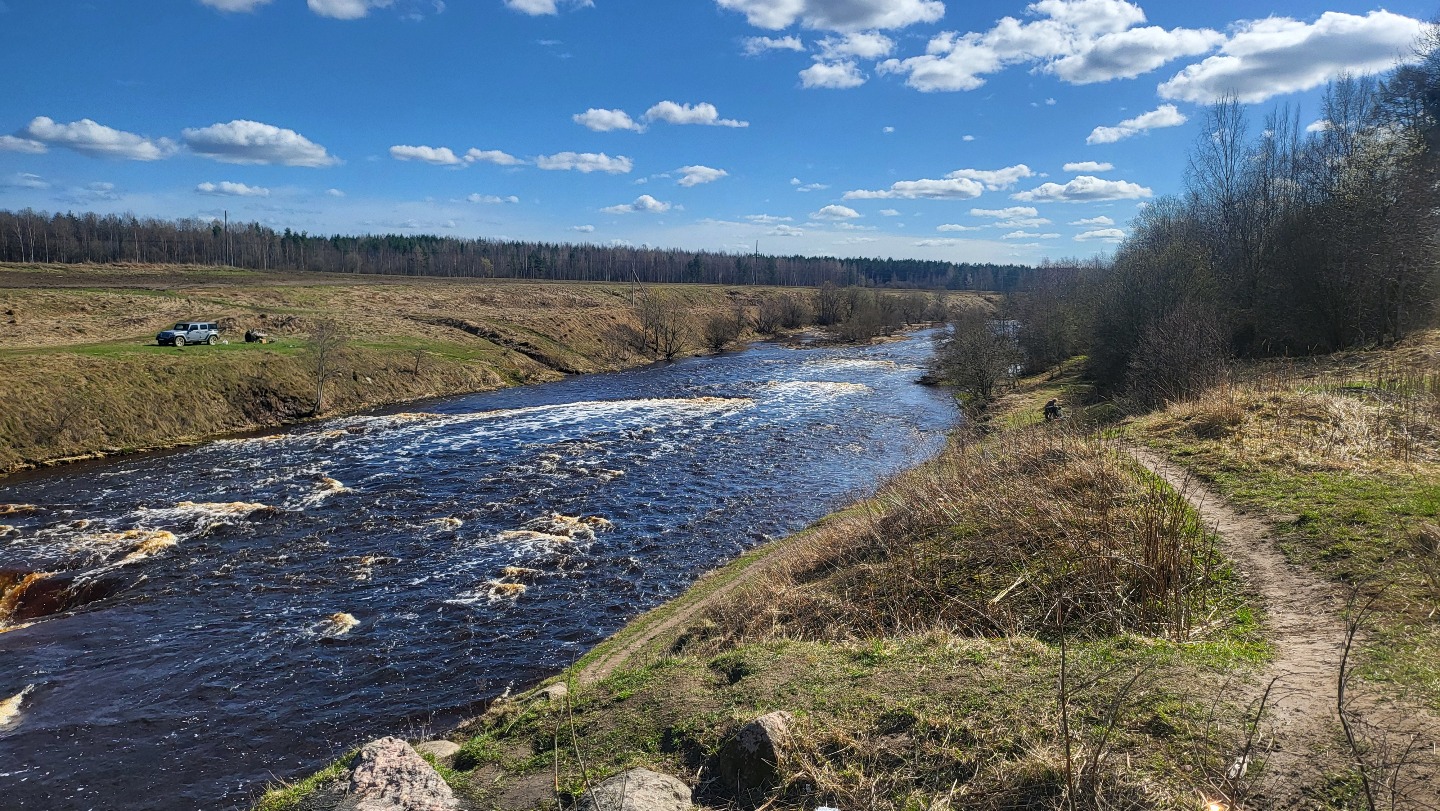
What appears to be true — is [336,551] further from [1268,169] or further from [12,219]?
[12,219]

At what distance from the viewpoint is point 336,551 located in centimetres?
1920

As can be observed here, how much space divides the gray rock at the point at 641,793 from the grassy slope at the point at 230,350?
32.0 meters

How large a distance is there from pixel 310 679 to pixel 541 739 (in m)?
8.00

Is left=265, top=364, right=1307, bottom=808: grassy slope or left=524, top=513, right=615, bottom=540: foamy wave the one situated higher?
left=265, top=364, right=1307, bottom=808: grassy slope

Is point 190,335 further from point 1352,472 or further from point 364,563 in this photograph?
point 1352,472

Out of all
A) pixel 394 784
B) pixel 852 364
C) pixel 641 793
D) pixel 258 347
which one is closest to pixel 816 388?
pixel 852 364

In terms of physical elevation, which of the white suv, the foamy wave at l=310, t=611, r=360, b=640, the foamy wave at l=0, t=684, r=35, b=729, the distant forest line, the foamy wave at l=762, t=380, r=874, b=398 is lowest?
the foamy wave at l=0, t=684, r=35, b=729

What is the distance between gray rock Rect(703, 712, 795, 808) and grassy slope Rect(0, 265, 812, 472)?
32597mm

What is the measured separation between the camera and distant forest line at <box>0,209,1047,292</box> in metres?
109

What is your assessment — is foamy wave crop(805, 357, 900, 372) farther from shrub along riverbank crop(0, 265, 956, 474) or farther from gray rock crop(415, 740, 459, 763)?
gray rock crop(415, 740, 459, 763)

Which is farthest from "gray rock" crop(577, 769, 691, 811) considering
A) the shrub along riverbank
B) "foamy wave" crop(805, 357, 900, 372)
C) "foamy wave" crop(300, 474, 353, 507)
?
"foamy wave" crop(805, 357, 900, 372)

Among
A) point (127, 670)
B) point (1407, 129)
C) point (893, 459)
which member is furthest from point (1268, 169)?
point (127, 670)

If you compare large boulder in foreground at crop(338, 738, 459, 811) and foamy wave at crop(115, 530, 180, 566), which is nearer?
large boulder in foreground at crop(338, 738, 459, 811)

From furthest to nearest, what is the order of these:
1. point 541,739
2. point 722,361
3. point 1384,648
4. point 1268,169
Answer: point 722,361 < point 1268,169 < point 541,739 < point 1384,648
